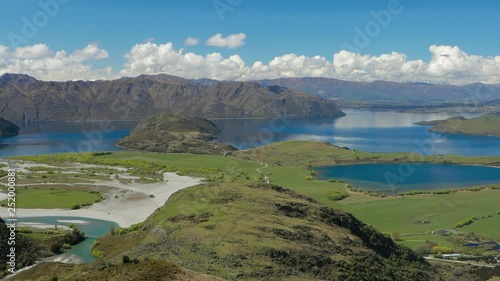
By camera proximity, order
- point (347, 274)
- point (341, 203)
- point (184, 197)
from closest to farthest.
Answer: point (347, 274) → point (184, 197) → point (341, 203)

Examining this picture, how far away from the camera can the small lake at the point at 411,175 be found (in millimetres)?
145375

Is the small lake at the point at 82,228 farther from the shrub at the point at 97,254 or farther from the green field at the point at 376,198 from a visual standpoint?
the green field at the point at 376,198

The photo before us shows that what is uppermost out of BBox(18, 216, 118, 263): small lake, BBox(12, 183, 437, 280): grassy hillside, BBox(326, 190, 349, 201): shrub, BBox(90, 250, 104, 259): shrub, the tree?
BBox(12, 183, 437, 280): grassy hillside

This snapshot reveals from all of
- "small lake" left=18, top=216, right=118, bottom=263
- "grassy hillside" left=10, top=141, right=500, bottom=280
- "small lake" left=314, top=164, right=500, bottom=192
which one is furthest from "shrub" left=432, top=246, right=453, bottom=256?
"small lake" left=314, top=164, right=500, bottom=192

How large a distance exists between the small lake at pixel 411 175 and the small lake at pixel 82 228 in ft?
258

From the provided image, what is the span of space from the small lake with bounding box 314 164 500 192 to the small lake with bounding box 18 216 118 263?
78.7 m

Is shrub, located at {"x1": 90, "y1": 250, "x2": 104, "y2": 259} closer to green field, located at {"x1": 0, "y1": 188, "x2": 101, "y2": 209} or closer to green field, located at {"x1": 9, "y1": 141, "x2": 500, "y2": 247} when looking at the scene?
green field, located at {"x1": 0, "y1": 188, "x2": 101, "y2": 209}

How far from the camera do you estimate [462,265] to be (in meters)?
72.8

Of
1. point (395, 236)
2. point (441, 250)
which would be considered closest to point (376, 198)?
point (395, 236)

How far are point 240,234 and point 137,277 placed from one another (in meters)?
21.1

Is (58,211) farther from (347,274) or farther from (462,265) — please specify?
(462,265)

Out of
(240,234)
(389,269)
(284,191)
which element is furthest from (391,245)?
(240,234)

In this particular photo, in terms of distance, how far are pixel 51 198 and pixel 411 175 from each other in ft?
375

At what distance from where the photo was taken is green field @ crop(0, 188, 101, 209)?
11494cm
